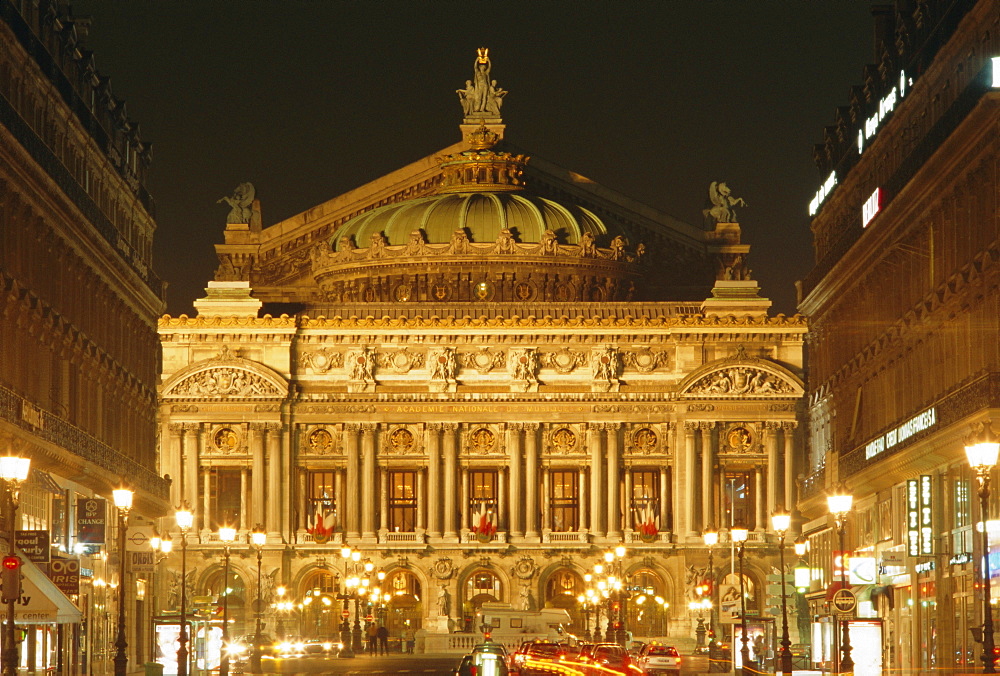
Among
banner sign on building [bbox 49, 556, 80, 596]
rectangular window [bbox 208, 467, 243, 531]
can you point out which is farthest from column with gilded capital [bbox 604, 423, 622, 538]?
banner sign on building [bbox 49, 556, 80, 596]

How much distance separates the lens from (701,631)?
126062 mm

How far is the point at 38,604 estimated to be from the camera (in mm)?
59281

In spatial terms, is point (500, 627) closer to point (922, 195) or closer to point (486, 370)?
point (486, 370)

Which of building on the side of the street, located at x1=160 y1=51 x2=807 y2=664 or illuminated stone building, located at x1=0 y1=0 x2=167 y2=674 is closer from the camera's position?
illuminated stone building, located at x1=0 y1=0 x2=167 y2=674

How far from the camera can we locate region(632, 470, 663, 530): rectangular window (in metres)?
146

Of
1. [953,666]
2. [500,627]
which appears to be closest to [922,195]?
[953,666]

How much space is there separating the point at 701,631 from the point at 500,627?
13895mm

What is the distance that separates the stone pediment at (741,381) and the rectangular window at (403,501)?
1979 cm

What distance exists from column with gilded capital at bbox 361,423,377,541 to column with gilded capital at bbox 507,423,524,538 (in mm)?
9347

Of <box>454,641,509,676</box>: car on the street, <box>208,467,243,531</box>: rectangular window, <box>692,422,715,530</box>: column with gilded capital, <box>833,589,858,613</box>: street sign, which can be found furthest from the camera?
<box>208,467,243,531</box>: rectangular window

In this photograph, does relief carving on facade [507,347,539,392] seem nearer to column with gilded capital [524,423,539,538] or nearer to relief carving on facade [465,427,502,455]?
column with gilded capital [524,423,539,538]

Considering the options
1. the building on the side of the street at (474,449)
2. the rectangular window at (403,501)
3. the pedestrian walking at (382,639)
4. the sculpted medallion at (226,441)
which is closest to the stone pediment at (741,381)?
the building on the side of the street at (474,449)

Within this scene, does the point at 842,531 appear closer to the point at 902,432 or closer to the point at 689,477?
the point at 902,432

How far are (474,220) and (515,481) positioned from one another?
22.8 m
